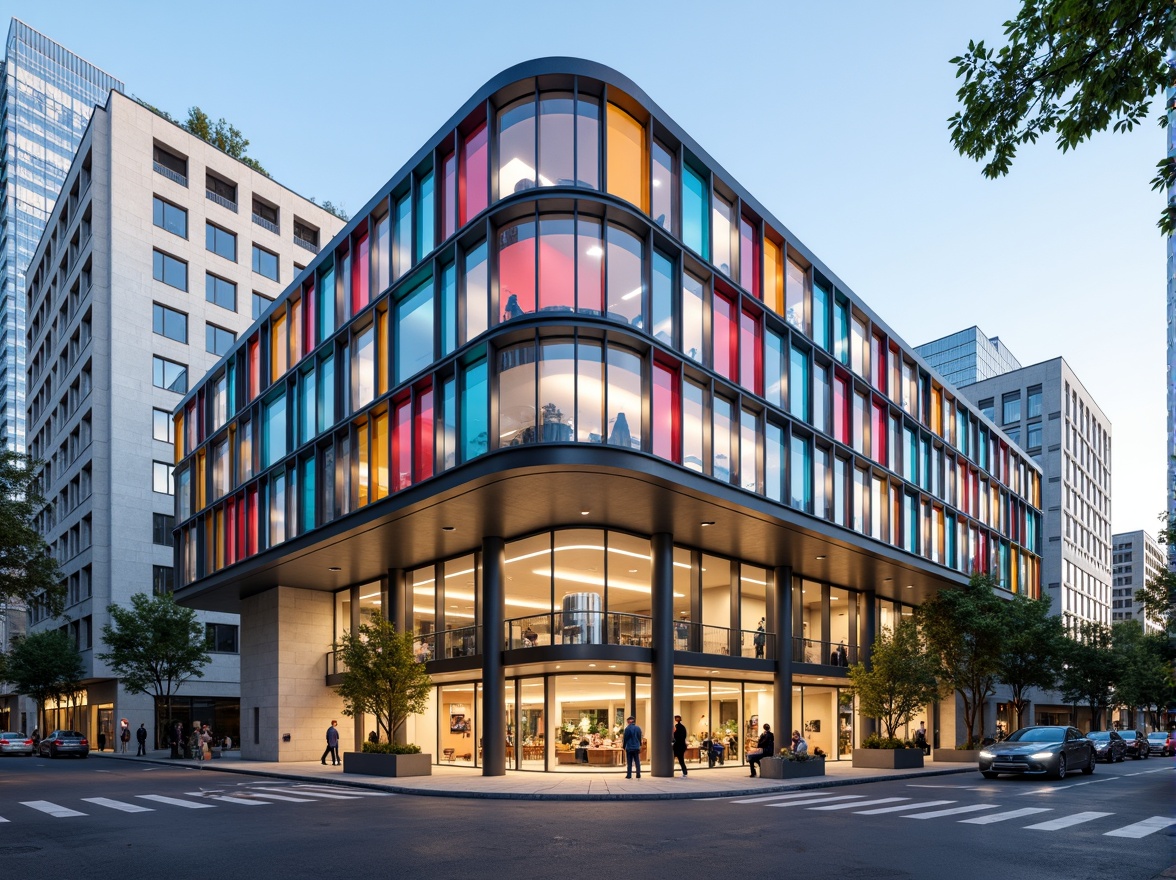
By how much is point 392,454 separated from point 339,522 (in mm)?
3582

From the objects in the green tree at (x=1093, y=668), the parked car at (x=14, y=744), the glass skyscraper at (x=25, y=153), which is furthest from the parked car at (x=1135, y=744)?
the glass skyscraper at (x=25, y=153)

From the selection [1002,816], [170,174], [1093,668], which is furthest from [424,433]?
[1093,668]

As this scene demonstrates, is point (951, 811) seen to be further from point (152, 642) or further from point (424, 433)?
point (152, 642)

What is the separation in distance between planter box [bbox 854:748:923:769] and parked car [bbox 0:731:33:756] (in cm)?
4710

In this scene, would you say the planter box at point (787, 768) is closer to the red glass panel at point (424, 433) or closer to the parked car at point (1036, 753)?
the parked car at point (1036, 753)

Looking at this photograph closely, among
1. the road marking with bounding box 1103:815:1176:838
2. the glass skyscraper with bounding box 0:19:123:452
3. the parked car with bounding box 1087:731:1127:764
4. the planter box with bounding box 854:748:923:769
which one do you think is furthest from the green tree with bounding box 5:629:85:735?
the glass skyscraper with bounding box 0:19:123:452

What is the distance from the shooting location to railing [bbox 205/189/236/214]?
69.0 metres

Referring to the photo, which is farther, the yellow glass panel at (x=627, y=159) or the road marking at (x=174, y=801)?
the yellow glass panel at (x=627, y=159)

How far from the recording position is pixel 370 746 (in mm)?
29781

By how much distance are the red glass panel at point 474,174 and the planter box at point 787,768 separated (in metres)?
17.4

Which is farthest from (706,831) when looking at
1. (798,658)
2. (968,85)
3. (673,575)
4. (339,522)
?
(798,658)

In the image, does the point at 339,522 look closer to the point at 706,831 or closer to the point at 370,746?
the point at 370,746

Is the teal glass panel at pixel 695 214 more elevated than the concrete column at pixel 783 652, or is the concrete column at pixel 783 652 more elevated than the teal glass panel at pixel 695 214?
the teal glass panel at pixel 695 214

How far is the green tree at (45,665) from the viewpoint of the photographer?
62.6 metres
